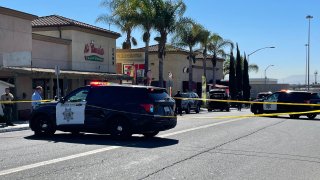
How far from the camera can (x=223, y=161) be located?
9.89 meters

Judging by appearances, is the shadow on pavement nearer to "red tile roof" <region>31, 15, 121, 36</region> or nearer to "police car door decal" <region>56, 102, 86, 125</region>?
"police car door decal" <region>56, 102, 86, 125</region>

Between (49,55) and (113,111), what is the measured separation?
1677 centimetres

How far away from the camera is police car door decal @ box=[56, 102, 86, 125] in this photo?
14.3 metres

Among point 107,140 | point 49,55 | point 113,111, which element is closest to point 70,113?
point 113,111

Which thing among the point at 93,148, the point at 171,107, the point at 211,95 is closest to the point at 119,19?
the point at 211,95

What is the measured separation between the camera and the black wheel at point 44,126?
14739 mm

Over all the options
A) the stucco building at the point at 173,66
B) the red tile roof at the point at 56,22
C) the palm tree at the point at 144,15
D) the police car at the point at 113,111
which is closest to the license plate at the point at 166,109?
the police car at the point at 113,111

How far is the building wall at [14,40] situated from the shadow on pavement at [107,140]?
8665 mm

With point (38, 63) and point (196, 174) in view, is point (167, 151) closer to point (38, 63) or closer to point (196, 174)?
point (196, 174)

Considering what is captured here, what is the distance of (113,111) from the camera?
1389cm

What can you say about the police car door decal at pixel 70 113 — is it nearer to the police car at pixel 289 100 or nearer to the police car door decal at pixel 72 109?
the police car door decal at pixel 72 109

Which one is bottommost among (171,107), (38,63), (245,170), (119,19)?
(245,170)

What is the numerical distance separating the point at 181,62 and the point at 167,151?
1673 inches

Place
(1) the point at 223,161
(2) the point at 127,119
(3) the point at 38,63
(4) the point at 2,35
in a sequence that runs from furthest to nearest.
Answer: (3) the point at 38,63
(4) the point at 2,35
(2) the point at 127,119
(1) the point at 223,161
